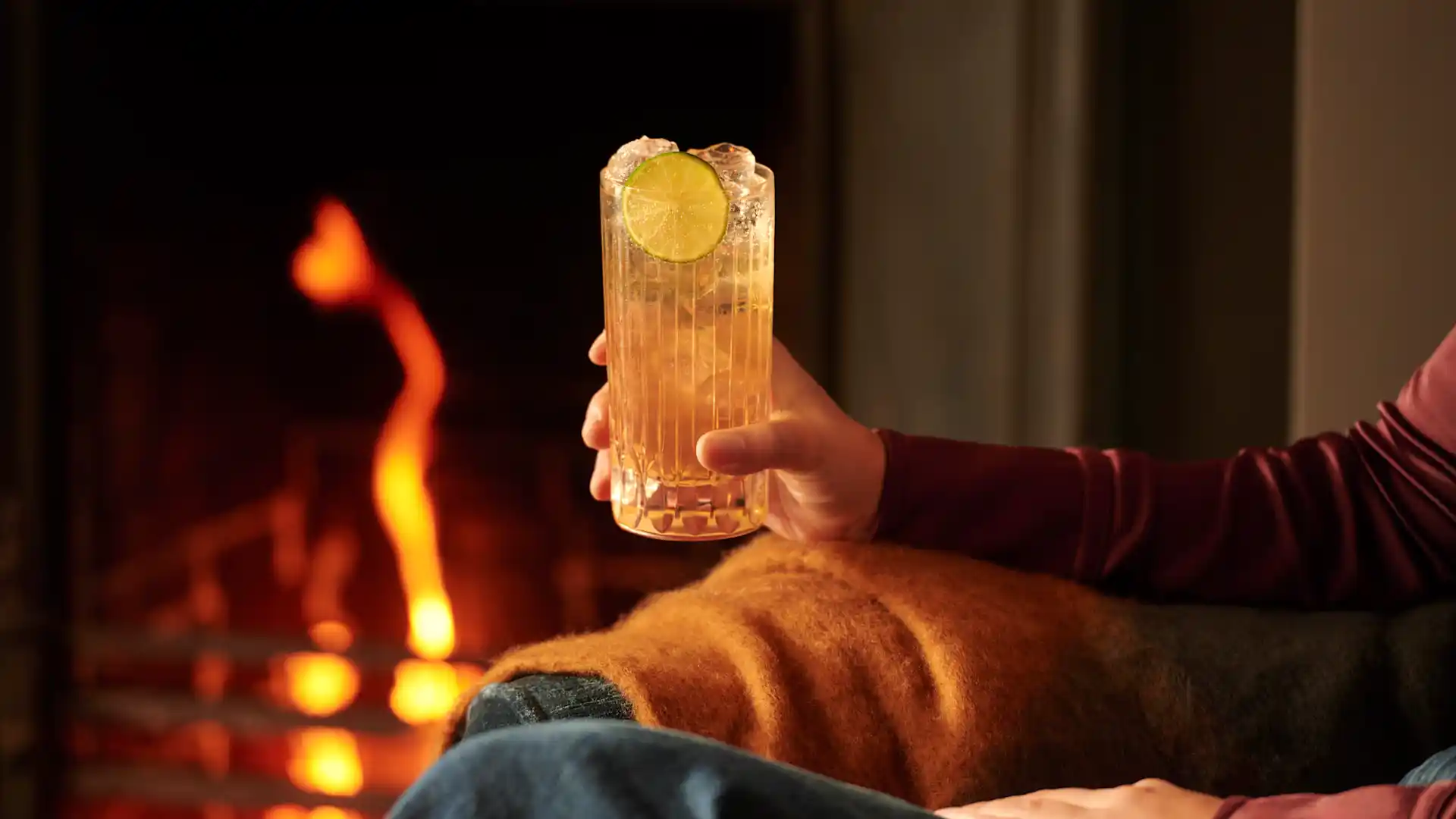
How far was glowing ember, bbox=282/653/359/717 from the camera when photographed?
7.45 ft

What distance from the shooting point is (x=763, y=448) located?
102 centimetres

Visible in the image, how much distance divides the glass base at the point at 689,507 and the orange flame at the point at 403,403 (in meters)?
1.15

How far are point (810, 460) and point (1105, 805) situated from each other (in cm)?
33

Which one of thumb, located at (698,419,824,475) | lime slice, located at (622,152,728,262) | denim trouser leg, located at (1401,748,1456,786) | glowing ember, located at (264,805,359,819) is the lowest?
glowing ember, located at (264,805,359,819)

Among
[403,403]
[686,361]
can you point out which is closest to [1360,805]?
[686,361]

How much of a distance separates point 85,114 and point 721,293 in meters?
1.54

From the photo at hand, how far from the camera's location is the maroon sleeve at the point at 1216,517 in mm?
1163

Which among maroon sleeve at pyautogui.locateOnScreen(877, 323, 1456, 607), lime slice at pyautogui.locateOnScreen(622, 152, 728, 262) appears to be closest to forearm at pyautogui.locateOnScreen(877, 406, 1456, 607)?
maroon sleeve at pyautogui.locateOnScreen(877, 323, 1456, 607)

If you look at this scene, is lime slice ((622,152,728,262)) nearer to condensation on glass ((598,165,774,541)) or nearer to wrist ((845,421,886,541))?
condensation on glass ((598,165,774,541))

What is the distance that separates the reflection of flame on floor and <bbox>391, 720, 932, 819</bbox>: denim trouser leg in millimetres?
1436

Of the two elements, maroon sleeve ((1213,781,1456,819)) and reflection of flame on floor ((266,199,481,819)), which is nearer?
maroon sleeve ((1213,781,1456,819))

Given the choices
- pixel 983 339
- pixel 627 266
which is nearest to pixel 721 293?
pixel 627 266

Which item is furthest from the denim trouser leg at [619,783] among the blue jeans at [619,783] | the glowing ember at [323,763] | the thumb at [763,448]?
the glowing ember at [323,763]

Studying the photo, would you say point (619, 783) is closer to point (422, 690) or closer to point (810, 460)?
point (810, 460)
